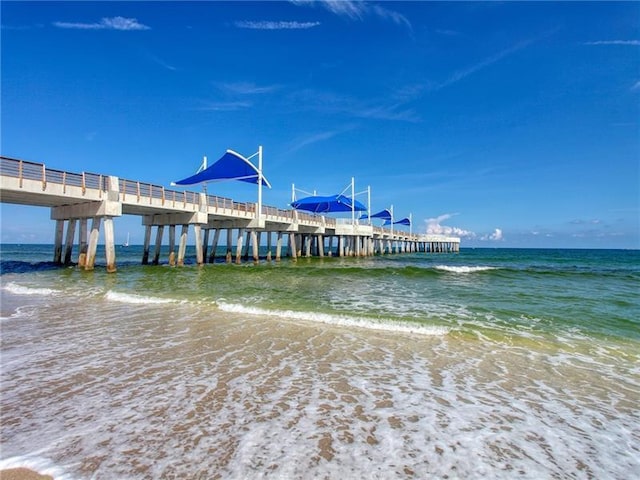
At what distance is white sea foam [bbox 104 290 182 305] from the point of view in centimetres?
1020

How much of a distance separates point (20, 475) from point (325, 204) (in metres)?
37.8

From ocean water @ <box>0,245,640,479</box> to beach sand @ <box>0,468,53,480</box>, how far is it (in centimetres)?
7

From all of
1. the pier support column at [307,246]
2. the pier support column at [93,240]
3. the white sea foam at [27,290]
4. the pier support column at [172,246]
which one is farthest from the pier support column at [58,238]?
the pier support column at [307,246]

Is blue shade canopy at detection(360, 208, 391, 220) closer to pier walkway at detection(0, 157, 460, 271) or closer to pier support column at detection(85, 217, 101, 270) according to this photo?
pier walkway at detection(0, 157, 460, 271)

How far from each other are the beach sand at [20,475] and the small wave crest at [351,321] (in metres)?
5.78

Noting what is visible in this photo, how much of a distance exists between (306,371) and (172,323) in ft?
13.6

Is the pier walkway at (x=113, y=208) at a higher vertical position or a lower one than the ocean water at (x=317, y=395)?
higher

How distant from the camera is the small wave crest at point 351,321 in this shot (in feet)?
23.8

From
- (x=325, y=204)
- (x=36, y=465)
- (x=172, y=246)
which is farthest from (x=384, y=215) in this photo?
(x=36, y=465)

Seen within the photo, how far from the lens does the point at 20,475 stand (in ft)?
7.97

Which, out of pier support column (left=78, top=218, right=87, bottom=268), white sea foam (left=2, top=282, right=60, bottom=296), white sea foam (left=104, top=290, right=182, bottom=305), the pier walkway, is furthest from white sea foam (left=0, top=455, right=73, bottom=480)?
pier support column (left=78, top=218, right=87, bottom=268)

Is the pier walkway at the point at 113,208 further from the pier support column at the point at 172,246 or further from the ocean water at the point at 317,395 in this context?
the ocean water at the point at 317,395

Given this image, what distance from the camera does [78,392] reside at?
3.93 m

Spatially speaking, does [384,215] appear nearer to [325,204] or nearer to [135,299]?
[325,204]
